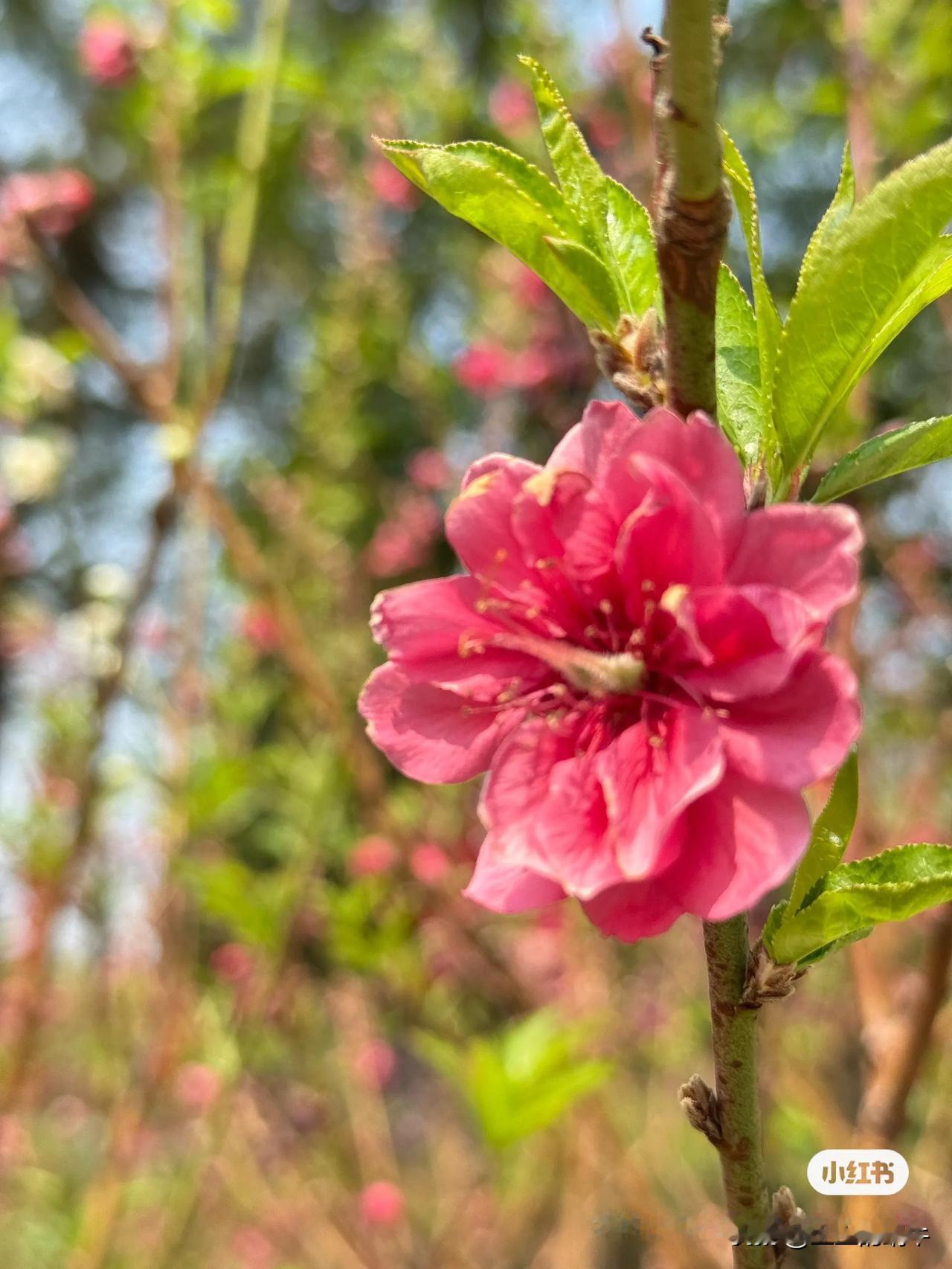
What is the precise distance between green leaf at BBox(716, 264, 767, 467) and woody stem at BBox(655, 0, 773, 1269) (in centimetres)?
7

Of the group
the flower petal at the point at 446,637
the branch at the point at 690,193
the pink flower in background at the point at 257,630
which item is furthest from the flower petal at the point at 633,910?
the pink flower in background at the point at 257,630

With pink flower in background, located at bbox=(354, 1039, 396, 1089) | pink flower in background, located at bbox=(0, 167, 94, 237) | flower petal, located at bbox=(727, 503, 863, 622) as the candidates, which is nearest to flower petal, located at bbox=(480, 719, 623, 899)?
flower petal, located at bbox=(727, 503, 863, 622)

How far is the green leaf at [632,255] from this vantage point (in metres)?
0.47

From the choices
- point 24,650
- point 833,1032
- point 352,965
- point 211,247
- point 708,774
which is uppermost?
point 211,247

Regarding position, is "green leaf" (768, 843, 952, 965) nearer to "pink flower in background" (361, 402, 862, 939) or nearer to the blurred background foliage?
"pink flower in background" (361, 402, 862, 939)

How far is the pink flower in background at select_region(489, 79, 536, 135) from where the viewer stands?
222 cm

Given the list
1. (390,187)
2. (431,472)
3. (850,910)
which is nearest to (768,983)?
(850,910)

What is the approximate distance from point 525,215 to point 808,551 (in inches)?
7.2

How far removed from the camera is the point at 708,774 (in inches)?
15.9

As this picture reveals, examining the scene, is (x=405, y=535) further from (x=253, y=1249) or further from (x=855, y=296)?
(x=855, y=296)

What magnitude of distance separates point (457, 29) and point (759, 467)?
4537 mm

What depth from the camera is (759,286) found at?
0.45 m

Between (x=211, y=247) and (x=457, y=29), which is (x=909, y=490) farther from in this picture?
(x=211, y=247)

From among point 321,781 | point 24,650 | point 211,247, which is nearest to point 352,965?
point 321,781
